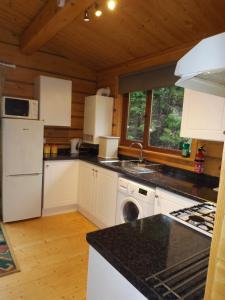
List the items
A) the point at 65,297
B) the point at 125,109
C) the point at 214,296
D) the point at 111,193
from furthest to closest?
the point at 125,109, the point at 111,193, the point at 65,297, the point at 214,296

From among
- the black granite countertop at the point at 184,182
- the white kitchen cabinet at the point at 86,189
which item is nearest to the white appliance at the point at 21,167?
the white kitchen cabinet at the point at 86,189

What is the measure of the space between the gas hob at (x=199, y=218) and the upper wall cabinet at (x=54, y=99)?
8.01 ft

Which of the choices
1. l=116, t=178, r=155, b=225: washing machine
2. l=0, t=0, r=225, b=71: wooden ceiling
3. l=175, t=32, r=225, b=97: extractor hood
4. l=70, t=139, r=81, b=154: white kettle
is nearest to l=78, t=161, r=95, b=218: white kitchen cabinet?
l=70, t=139, r=81, b=154: white kettle

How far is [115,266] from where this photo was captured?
0.84 meters

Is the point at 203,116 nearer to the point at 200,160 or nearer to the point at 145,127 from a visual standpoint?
the point at 200,160

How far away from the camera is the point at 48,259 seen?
225 cm

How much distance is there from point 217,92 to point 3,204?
9.37 ft

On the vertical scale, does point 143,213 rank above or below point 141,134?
below

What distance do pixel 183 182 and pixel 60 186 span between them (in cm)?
181

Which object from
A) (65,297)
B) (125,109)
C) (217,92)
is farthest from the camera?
(125,109)

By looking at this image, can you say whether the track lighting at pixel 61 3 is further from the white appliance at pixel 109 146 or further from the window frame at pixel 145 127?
the white appliance at pixel 109 146

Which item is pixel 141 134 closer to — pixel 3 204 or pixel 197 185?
pixel 197 185

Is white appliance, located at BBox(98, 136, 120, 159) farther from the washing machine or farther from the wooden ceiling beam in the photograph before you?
the wooden ceiling beam

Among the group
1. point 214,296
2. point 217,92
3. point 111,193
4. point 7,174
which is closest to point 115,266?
point 214,296
